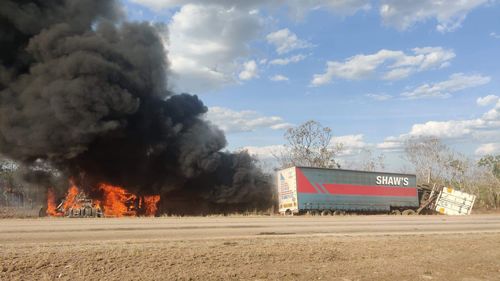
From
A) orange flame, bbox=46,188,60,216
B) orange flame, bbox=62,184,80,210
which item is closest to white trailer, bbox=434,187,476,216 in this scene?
orange flame, bbox=62,184,80,210

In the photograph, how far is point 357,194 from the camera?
35281mm

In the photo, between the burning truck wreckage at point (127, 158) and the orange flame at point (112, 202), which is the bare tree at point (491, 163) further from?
the orange flame at point (112, 202)

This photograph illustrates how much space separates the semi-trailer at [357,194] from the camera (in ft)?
107

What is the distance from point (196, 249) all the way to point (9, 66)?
2857 cm

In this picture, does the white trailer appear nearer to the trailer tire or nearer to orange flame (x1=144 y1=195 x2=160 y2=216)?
the trailer tire

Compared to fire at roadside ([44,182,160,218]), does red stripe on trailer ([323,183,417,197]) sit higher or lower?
higher

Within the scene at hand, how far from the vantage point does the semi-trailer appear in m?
32.6

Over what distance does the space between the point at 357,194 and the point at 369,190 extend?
1409 millimetres

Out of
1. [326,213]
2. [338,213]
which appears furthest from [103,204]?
[338,213]

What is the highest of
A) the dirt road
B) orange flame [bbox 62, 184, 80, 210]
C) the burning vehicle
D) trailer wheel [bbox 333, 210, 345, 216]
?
orange flame [bbox 62, 184, 80, 210]

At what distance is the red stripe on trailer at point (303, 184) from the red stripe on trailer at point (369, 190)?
131 cm

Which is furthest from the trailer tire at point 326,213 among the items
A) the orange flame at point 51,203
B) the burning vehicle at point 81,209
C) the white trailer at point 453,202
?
the orange flame at point 51,203

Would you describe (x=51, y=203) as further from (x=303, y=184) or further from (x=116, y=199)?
(x=303, y=184)

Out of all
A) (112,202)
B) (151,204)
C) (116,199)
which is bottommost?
(151,204)
